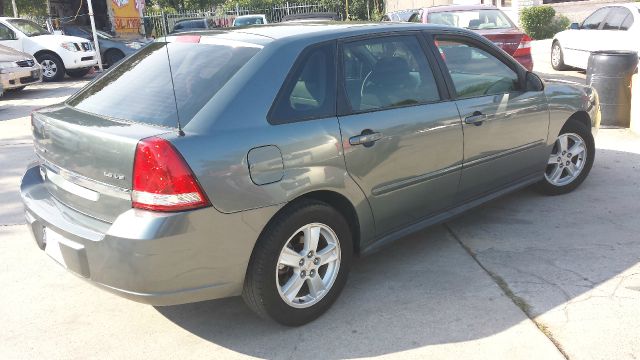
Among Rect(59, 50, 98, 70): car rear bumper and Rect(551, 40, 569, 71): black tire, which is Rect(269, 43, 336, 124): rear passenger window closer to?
Rect(551, 40, 569, 71): black tire

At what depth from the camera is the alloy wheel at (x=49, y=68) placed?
1468 cm

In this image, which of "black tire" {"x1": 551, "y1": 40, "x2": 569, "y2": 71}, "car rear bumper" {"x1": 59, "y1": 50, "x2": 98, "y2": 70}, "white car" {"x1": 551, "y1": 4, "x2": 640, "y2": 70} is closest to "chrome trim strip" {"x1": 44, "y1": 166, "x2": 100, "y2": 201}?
"white car" {"x1": 551, "y1": 4, "x2": 640, "y2": 70}

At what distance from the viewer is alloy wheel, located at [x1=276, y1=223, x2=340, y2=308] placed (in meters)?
3.04

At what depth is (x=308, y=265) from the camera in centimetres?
312

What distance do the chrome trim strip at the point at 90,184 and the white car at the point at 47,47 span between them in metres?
13.0

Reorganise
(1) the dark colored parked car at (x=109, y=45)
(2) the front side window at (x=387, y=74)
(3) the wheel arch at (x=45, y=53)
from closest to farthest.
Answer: (2) the front side window at (x=387, y=74)
(3) the wheel arch at (x=45, y=53)
(1) the dark colored parked car at (x=109, y=45)

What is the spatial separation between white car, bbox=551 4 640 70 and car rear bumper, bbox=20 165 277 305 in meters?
9.85

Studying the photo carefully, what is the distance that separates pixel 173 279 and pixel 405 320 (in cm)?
131

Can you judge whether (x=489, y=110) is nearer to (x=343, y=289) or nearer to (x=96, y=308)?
(x=343, y=289)

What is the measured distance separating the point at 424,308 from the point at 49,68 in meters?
14.3

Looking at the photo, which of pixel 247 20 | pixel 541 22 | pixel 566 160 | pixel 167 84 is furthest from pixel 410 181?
pixel 541 22

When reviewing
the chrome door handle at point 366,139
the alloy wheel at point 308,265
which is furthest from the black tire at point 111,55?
the alloy wheel at point 308,265

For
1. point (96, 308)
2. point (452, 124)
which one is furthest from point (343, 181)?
point (96, 308)

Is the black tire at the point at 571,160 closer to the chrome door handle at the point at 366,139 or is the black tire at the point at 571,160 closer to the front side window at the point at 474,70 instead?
the front side window at the point at 474,70
